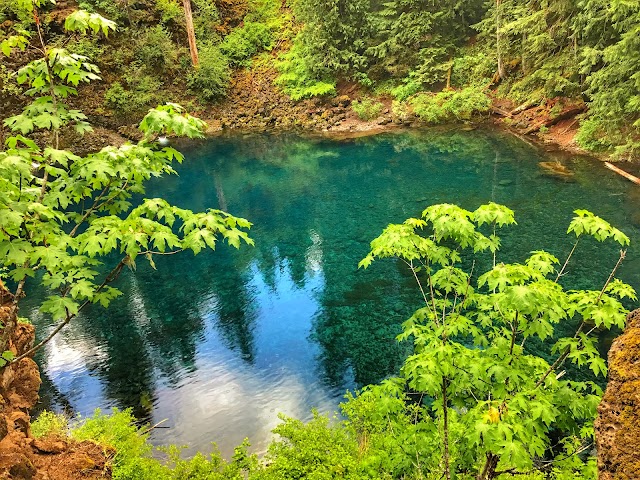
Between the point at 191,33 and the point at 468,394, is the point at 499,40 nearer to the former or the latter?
the point at 191,33

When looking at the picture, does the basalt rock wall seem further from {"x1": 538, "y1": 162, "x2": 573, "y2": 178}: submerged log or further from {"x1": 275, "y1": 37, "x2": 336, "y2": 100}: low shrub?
{"x1": 275, "y1": 37, "x2": 336, "y2": 100}: low shrub

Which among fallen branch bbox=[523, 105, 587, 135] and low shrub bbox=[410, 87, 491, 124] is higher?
low shrub bbox=[410, 87, 491, 124]

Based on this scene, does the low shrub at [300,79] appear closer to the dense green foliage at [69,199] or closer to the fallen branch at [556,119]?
the fallen branch at [556,119]

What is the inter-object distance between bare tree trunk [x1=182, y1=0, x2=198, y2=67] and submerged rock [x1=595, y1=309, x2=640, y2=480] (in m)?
33.4

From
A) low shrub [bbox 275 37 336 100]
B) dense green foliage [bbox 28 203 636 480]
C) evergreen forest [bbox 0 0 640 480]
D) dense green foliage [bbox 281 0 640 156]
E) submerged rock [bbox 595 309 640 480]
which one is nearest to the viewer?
A: submerged rock [bbox 595 309 640 480]

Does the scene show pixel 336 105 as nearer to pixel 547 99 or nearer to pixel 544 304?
pixel 547 99

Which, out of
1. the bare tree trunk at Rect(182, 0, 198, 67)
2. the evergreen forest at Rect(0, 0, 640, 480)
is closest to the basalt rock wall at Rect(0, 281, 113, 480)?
the evergreen forest at Rect(0, 0, 640, 480)

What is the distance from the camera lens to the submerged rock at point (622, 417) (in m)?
2.39

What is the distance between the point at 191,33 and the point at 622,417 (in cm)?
3422

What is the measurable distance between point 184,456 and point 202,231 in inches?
196

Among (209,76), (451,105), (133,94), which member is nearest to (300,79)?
(209,76)

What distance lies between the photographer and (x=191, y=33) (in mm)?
30766

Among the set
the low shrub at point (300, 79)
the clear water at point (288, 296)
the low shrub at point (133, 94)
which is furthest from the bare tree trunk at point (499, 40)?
the low shrub at point (133, 94)

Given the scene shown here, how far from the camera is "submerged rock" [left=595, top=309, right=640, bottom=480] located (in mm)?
2389
